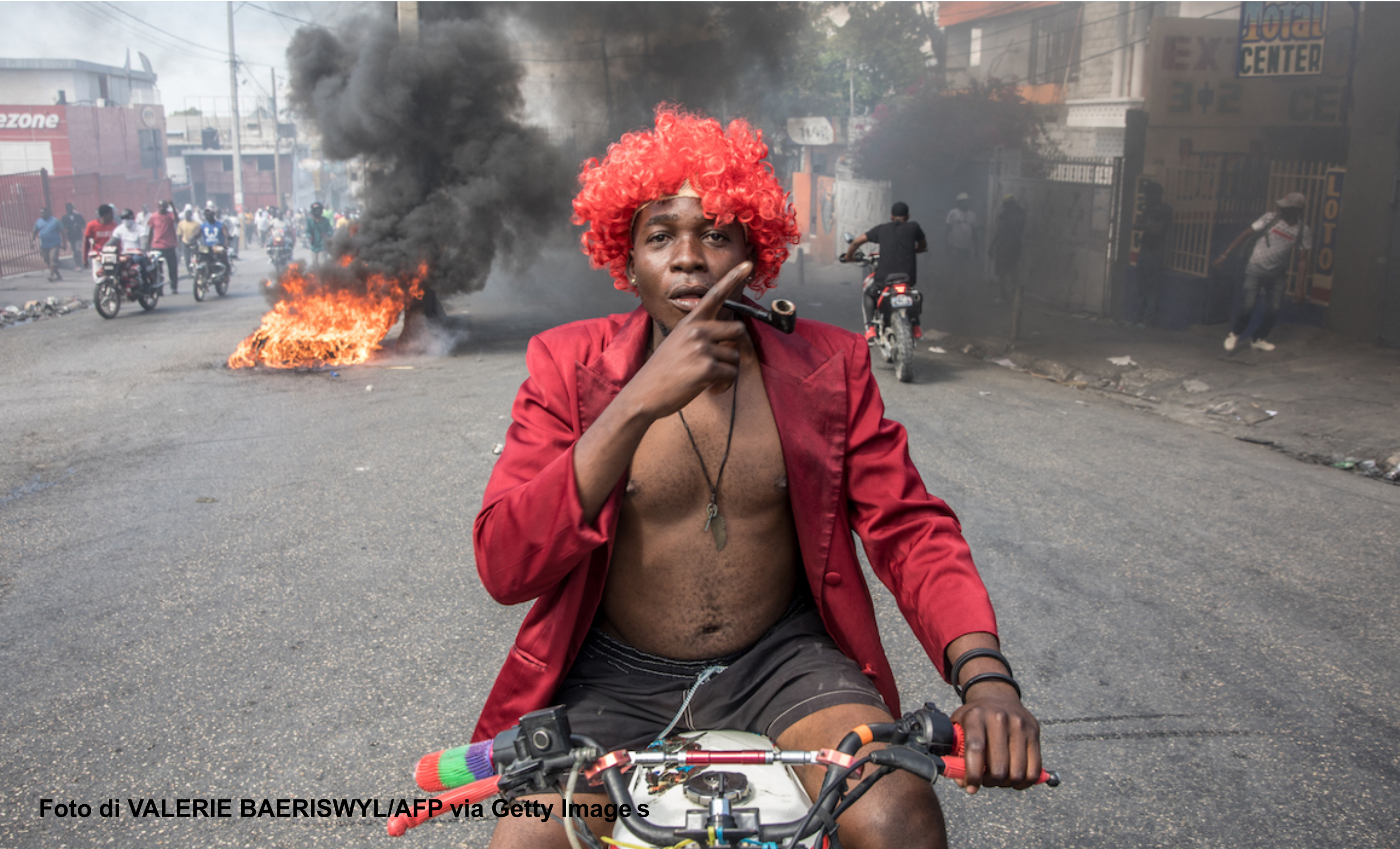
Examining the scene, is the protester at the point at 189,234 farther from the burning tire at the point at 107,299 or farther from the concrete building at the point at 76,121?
the concrete building at the point at 76,121

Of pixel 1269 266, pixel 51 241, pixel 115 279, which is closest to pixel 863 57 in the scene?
pixel 51 241

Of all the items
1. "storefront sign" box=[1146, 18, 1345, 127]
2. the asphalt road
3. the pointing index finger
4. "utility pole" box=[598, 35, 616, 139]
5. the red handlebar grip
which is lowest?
the asphalt road

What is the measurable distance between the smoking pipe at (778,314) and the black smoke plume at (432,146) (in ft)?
41.0

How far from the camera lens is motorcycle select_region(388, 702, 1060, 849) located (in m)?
1.51

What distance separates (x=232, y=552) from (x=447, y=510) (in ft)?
4.00

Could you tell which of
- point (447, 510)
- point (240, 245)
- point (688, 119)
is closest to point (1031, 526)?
point (447, 510)

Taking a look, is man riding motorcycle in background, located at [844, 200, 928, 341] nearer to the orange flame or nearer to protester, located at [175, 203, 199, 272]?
the orange flame

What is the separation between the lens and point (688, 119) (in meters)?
2.48

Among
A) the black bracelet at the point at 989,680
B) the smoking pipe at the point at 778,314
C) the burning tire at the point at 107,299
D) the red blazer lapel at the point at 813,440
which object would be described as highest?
the smoking pipe at the point at 778,314

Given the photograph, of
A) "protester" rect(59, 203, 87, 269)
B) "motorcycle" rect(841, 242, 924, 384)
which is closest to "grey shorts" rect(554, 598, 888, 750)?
"motorcycle" rect(841, 242, 924, 384)

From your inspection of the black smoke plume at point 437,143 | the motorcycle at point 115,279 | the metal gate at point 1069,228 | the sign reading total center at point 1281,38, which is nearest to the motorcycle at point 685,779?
the black smoke plume at point 437,143

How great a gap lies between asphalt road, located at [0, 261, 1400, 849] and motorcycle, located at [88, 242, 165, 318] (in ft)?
27.2

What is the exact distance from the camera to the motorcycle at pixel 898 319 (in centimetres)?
1014

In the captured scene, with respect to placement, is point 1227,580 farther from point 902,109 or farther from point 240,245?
point 240,245
